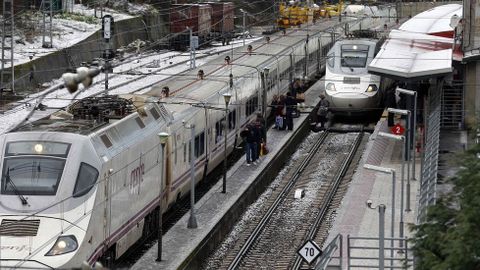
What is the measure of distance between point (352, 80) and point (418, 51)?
13.0 feet

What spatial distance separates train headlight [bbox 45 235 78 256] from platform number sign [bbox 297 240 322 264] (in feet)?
15.2

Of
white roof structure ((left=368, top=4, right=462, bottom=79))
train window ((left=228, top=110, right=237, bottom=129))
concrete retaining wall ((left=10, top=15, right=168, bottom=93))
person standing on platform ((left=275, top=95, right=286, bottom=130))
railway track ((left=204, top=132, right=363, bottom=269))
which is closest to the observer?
railway track ((left=204, top=132, right=363, bottom=269))

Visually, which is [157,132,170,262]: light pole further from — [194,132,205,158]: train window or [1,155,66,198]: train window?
[194,132,205,158]: train window

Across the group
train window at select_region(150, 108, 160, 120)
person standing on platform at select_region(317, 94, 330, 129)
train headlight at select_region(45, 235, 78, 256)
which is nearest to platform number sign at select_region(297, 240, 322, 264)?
train headlight at select_region(45, 235, 78, 256)

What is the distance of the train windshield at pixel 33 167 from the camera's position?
791 inches

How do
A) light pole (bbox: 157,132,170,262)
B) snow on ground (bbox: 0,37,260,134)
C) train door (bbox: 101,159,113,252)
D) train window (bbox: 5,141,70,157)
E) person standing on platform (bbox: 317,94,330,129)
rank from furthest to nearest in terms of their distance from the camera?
snow on ground (bbox: 0,37,260,134), person standing on platform (bbox: 317,94,330,129), light pole (bbox: 157,132,170,262), train door (bbox: 101,159,113,252), train window (bbox: 5,141,70,157)

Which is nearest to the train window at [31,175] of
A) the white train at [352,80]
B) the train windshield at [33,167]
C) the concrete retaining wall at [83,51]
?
the train windshield at [33,167]

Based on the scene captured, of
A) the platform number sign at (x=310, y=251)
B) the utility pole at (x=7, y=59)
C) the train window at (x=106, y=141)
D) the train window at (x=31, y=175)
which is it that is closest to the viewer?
the train window at (x=31, y=175)

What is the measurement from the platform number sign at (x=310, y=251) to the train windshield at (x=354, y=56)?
21583 millimetres

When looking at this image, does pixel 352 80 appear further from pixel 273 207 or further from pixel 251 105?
pixel 273 207

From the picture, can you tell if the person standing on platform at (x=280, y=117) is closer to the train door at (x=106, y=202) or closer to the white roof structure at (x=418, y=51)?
the white roof structure at (x=418, y=51)

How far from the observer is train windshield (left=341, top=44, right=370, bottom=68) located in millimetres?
42281

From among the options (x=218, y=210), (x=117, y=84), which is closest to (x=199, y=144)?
(x=218, y=210)

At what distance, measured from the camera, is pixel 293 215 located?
30609mm
